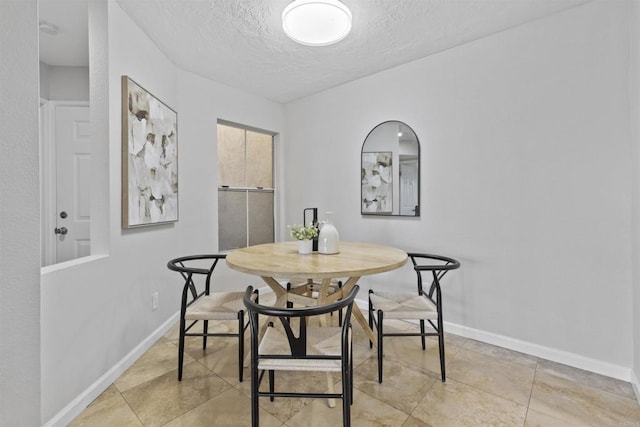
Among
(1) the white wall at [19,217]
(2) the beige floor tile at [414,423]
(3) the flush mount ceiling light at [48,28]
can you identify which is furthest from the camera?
(3) the flush mount ceiling light at [48,28]

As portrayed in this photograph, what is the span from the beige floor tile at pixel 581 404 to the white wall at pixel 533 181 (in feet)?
0.98

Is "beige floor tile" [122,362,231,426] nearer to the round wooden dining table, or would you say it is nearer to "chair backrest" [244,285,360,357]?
the round wooden dining table

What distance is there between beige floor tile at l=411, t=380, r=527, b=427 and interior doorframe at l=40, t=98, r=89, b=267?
11.1 ft

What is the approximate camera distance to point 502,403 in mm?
1740

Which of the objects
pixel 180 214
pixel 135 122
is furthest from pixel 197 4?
pixel 180 214

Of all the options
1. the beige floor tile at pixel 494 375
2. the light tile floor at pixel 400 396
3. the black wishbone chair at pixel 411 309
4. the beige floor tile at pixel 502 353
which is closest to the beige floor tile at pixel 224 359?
the light tile floor at pixel 400 396

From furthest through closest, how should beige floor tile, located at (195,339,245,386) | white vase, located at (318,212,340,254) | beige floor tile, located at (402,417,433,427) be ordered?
white vase, located at (318,212,340,254) → beige floor tile, located at (195,339,245,386) → beige floor tile, located at (402,417,433,427)

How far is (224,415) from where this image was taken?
165 cm

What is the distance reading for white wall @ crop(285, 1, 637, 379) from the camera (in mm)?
1979

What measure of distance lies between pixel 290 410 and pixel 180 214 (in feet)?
6.87

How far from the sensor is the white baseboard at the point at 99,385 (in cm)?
157

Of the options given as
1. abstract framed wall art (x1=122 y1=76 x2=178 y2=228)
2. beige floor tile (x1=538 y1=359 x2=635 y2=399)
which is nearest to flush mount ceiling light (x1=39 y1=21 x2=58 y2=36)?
abstract framed wall art (x1=122 y1=76 x2=178 y2=228)

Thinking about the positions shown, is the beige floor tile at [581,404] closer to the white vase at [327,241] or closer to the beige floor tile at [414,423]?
the beige floor tile at [414,423]

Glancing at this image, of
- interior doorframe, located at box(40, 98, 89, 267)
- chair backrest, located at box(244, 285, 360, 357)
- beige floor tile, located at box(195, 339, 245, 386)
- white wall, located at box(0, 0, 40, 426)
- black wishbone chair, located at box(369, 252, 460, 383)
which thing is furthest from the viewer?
interior doorframe, located at box(40, 98, 89, 267)
